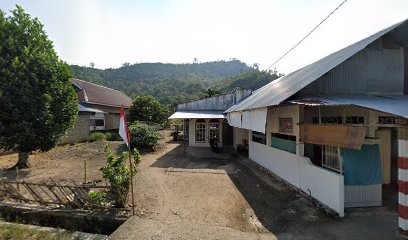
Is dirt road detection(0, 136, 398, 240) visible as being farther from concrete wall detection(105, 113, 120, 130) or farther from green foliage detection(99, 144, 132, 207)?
concrete wall detection(105, 113, 120, 130)

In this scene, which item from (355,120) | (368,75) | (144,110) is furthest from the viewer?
(144,110)

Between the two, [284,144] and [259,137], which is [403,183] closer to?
[284,144]

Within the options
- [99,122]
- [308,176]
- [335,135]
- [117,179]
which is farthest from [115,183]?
[99,122]

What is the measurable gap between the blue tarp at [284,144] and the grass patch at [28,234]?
297 inches

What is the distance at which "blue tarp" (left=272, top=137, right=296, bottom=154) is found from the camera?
28.9 feet

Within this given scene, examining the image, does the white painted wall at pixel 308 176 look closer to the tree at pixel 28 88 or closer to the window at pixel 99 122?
the tree at pixel 28 88

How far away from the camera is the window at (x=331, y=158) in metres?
7.17

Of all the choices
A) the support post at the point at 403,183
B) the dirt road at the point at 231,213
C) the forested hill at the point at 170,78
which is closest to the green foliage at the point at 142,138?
the dirt road at the point at 231,213

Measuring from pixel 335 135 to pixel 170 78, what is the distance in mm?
98283

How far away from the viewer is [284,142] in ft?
31.1

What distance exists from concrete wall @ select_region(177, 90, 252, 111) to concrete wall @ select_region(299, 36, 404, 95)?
41.1 ft

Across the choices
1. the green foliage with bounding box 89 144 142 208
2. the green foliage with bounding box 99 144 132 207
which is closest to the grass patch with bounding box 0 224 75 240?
the green foliage with bounding box 89 144 142 208

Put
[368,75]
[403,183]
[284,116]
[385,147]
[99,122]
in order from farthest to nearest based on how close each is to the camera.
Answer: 1. [99,122]
2. [284,116]
3. [368,75]
4. [385,147]
5. [403,183]

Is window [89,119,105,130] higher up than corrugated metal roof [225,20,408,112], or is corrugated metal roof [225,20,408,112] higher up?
corrugated metal roof [225,20,408,112]
